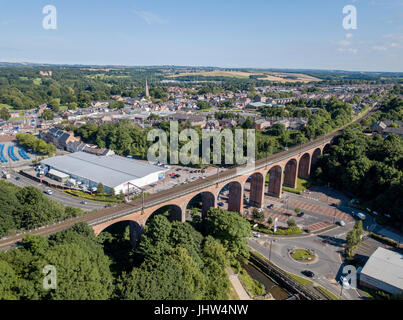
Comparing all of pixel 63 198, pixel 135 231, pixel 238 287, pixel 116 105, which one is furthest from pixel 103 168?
pixel 116 105

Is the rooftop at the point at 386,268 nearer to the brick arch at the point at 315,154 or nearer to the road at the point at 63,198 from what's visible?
the brick arch at the point at 315,154

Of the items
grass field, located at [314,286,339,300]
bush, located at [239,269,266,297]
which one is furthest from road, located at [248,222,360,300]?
bush, located at [239,269,266,297]

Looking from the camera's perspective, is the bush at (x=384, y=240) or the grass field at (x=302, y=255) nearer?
the grass field at (x=302, y=255)

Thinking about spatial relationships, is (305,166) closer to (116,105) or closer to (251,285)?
(251,285)

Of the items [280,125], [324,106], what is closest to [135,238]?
[280,125]

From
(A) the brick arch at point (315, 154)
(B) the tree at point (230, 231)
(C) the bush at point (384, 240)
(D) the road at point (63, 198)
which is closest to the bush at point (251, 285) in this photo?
(B) the tree at point (230, 231)

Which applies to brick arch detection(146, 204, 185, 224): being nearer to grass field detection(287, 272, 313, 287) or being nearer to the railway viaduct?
the railway viaduct
